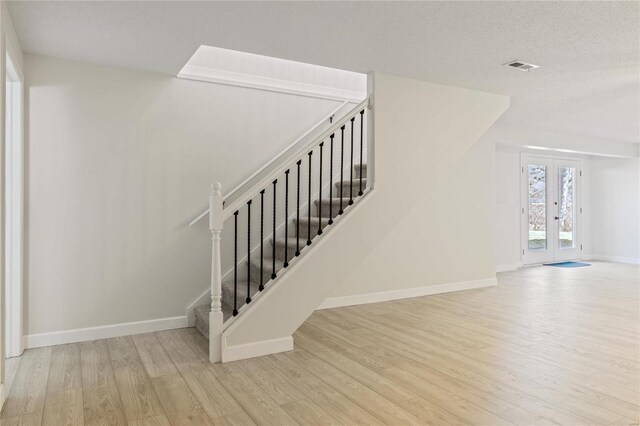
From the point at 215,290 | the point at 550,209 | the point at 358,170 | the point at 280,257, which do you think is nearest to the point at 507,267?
the point at 550,209

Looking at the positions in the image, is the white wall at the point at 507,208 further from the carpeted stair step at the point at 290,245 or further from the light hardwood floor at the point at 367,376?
the carpeted stair step at the point at 290,245

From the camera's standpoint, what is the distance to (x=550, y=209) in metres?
8.41

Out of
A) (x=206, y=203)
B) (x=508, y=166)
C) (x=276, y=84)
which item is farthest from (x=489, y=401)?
(x=508, y=166)

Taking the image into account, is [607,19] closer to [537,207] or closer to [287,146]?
[287,146]

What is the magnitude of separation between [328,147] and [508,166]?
4.19 metres

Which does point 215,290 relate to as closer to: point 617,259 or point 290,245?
point 290,245

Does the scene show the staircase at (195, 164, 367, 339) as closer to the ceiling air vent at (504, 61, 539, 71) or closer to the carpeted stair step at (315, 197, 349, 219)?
the carpeted stair step at (315, 197, 349, 219)

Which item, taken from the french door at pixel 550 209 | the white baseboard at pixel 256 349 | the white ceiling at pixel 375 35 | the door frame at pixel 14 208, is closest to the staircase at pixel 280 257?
the white baseboard at pixel 256 349

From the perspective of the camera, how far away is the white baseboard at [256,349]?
10.4 ft

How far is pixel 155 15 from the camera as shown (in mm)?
2760

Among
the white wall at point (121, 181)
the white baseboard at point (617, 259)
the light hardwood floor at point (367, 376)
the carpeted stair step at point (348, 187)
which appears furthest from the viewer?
the white baseboard at point (617, 259)

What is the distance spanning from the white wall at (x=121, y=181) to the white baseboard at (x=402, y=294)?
5.10 feet

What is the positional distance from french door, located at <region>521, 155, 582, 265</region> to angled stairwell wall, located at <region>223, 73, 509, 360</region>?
6.88 ft

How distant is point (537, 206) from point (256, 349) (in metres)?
6.84
